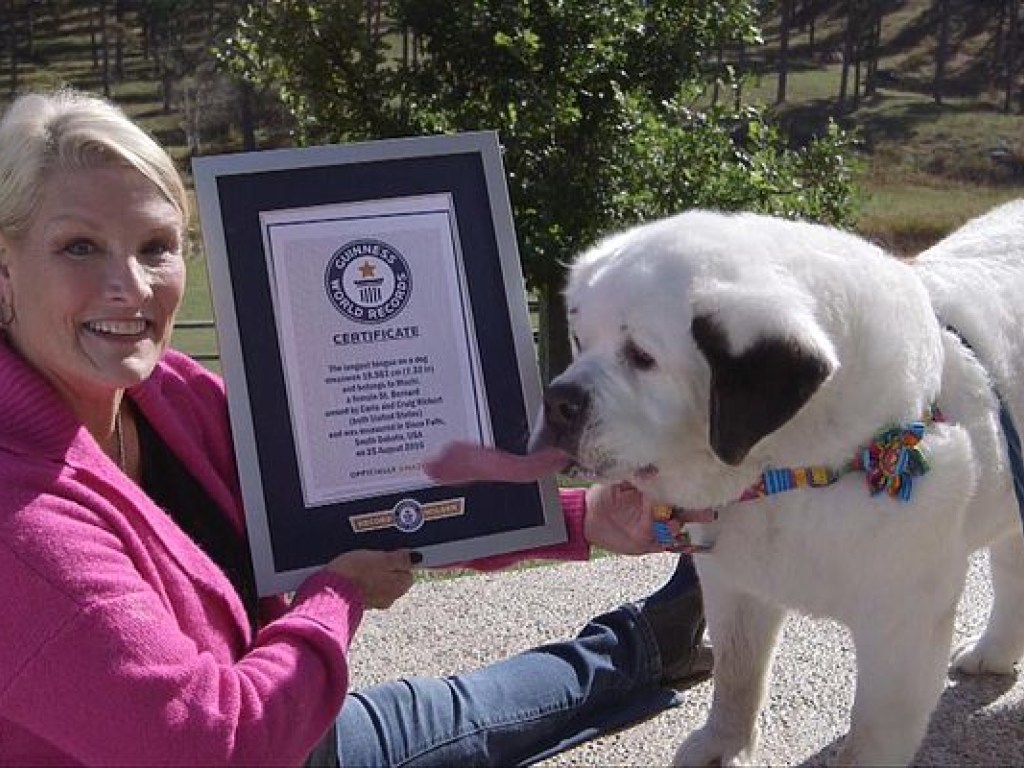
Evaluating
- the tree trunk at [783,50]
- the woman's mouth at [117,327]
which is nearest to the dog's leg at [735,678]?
the woman's mouth at [117,327]

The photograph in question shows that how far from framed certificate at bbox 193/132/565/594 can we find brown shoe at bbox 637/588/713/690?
0.96m

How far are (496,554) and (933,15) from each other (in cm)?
5504

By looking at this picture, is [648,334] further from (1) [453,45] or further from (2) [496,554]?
(1) [453,45]

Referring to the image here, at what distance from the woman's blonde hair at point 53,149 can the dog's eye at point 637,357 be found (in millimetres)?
1015

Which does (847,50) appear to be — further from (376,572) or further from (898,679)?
(376,572)

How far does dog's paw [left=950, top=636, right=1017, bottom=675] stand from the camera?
376cm

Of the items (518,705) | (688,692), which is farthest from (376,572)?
(688,692)

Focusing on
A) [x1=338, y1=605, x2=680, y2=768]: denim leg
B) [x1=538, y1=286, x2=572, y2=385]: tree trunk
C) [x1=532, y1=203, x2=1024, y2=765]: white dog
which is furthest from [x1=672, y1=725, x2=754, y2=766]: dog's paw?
→ [x1=538, y1=286, x2=572, y2=385]: tree trunk

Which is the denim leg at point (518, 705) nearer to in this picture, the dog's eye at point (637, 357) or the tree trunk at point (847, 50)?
the dog's eye at point (637, 357)

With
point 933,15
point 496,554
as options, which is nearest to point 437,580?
point 496,554

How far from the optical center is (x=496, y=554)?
2.75m

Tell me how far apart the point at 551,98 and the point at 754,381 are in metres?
7.54

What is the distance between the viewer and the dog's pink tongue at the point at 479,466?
8.68 feet

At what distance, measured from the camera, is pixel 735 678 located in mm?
3248
